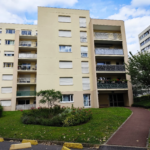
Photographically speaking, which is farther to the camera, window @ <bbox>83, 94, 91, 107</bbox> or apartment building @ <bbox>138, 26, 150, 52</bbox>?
apartment building @ <bbox>138, 26, 150, 52</bbox>

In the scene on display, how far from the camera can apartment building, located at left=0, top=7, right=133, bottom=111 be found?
22.7m

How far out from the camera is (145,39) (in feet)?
174

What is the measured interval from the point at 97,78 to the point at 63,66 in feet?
18.6

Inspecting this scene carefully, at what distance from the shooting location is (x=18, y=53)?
26406 mm

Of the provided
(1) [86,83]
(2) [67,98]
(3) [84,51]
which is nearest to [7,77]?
(2) [67,98]

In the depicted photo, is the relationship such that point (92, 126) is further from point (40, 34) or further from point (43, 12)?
point (43, 12)

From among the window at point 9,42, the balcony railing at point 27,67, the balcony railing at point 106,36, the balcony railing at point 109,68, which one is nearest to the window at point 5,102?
the balcony railing at point 27,67

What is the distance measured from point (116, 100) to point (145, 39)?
37.5 m

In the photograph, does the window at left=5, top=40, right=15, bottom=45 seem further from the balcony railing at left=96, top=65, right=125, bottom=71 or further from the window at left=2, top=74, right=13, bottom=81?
the balcony railing at left=96, top=65, right=125, bottom=71

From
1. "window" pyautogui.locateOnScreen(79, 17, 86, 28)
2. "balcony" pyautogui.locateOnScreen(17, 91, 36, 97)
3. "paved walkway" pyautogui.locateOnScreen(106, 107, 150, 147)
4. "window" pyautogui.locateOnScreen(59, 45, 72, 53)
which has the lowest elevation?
"paved walkway" pyautogui.locateOnScreen(106, 107, 150, 147)

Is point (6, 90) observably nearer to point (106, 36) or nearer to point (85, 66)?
point (85, 66)

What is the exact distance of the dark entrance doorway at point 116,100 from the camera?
24323 mm

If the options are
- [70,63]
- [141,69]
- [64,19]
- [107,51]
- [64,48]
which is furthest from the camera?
[64,19]

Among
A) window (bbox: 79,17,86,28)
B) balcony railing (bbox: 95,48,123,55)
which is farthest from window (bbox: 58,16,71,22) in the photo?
balcony railing (bbox: 95,48,123,55)
